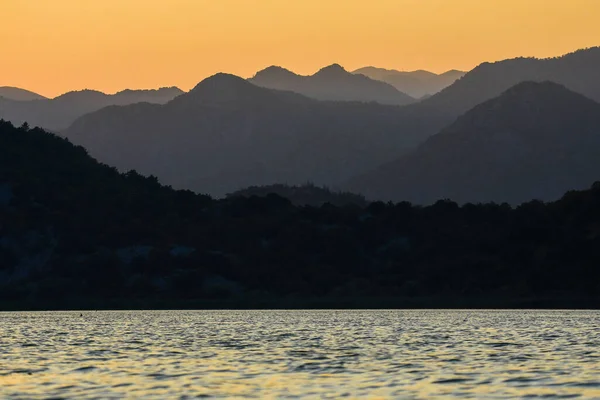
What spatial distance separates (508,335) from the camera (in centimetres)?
10581

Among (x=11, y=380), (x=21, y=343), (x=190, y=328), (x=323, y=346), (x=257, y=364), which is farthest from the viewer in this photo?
(x=190, y=328)

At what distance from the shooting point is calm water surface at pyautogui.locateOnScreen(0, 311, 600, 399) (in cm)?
5675

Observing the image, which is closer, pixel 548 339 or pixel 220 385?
pixel 220 385

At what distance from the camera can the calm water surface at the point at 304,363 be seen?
56.8m

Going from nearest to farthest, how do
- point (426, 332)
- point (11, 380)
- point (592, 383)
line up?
point (592, 383), point (11, 380), point (426, 332)

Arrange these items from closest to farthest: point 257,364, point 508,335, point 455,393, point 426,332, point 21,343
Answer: point 455,393 < point 257,364 < point 21,343 < point 508,335 < point 426,332

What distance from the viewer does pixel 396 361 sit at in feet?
243

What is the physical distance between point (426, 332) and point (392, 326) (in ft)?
52.2

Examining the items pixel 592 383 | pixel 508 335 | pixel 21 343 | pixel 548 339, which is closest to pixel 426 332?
pixel 508 335

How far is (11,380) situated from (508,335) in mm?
53668

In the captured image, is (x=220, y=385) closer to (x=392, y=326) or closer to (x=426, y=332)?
(x=426, y=332)

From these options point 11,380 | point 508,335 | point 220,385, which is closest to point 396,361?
point 220,385

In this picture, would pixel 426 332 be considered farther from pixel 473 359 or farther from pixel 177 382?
pixel 177 382

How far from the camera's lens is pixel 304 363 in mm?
72812
